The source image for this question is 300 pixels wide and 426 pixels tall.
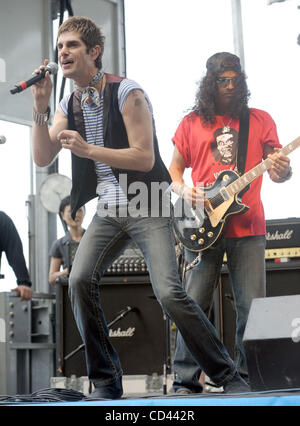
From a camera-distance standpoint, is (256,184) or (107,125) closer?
(107,125)

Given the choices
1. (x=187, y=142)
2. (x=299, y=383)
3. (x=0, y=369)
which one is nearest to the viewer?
(x=299, y=383)

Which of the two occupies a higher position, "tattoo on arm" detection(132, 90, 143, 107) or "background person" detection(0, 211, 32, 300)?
"tattoo on arm" detection(132, 90, 143, 107)

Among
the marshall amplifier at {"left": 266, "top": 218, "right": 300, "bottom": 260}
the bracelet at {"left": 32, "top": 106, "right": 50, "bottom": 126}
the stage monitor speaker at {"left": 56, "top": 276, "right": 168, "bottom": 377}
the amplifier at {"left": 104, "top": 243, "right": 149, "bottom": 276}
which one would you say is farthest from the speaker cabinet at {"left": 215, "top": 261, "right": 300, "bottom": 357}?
the bracelet at {"left": 32, "top": 106, "right": 50, "bottom": 126}

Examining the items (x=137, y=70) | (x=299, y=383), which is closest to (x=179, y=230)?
(x=299, y=383)

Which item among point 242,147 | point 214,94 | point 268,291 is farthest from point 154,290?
point 268,291

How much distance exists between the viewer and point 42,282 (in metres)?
6.97

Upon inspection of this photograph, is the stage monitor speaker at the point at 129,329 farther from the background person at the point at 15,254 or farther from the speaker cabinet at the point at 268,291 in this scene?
the background person at the point at 15,254

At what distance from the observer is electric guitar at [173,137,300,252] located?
3.35 m

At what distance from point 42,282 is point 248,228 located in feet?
13.2

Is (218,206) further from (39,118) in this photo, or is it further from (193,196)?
(39,118)

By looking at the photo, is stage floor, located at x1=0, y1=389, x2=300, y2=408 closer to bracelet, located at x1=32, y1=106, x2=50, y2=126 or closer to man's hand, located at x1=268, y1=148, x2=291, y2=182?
bracelet, located at x1=32, y1=106, x2=50, y2=126

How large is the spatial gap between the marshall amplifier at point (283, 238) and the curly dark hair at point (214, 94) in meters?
1.13

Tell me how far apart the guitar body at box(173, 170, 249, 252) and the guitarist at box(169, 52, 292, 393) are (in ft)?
0.10
